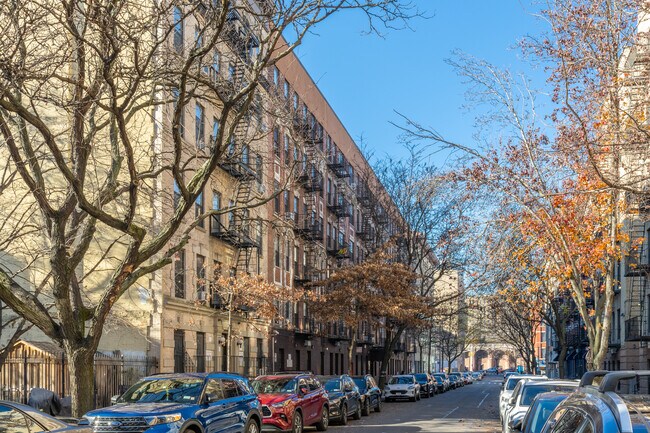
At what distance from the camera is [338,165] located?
5375 centimetres

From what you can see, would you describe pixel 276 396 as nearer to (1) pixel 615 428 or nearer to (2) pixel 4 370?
(2) pixel 4 370

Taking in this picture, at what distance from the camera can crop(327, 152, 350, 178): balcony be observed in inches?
2125

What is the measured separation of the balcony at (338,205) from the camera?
55.2 meters

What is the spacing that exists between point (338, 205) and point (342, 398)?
31.1m

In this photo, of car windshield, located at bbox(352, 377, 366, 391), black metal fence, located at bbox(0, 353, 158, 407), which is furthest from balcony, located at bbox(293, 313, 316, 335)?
black metal fence, located at bbox(0, 353, 158, 407)

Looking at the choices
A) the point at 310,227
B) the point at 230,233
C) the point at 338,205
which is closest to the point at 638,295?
the point at 310,227

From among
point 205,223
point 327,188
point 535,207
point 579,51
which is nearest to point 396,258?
point 327,188

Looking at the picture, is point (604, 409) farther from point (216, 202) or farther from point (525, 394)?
point (216, 202)

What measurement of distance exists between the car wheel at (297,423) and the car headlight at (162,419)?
6.85 m

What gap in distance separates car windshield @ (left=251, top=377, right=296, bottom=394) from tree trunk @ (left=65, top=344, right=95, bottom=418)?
6929mm

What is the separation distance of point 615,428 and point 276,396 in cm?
1663

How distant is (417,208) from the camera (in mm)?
46469

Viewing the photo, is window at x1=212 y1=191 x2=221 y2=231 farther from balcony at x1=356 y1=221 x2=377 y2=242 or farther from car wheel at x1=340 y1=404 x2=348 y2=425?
balcony at x1=356 y1=221 x2=377 y2=242

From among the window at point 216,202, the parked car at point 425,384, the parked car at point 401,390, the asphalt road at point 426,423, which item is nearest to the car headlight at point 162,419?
the asphalt road at point 426,423
